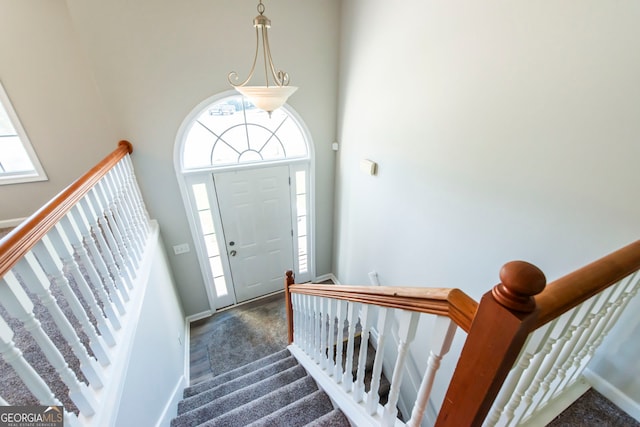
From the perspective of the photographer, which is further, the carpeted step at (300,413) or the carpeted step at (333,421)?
the carpeted step at (300,413)

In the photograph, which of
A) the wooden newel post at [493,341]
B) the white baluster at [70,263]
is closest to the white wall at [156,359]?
the white baluster at [70,263]

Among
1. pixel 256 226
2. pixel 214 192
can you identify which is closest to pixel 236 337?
pixel 256 226

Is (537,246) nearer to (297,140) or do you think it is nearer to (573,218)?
(573,218)

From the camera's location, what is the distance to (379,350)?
42.1 inches

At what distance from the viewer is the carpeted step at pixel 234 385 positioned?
2.33m

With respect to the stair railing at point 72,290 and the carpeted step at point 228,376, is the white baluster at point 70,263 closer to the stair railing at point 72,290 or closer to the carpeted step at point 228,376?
the stair railing at point 72,290

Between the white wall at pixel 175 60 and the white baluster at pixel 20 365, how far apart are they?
2303 mm

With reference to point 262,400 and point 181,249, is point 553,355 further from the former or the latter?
point 181,249

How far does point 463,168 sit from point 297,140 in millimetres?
2166

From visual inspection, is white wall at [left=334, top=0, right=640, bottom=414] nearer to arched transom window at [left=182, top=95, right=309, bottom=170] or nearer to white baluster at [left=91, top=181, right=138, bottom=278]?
arched transom window at [left=182, top=95, right=309, bottom=170]

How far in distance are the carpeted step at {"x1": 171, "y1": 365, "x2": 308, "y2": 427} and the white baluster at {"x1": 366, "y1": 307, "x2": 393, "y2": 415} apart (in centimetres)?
112

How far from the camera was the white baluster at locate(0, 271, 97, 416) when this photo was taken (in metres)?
0.79

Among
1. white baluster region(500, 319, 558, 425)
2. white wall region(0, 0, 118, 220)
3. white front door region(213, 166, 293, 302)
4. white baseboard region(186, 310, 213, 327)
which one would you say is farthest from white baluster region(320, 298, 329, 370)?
white wall region(0, 0, 118, 220)

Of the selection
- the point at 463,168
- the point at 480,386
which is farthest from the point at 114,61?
the point at 480,386
